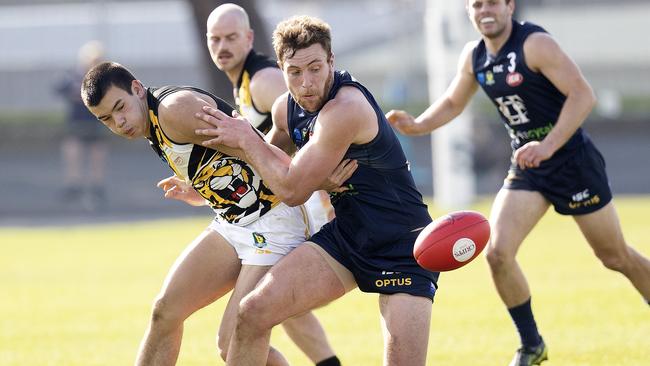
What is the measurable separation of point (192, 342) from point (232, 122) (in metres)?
3.89

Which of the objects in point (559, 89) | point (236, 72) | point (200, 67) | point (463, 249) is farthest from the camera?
point (200, 67)

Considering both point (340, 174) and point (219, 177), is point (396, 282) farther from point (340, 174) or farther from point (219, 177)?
point (219, 177)

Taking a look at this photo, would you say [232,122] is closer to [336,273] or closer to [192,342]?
[336,273]

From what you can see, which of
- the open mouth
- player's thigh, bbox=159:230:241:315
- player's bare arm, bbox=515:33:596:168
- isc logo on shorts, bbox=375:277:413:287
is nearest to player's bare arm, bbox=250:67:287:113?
player's thigh, bbox=159:230:241:315

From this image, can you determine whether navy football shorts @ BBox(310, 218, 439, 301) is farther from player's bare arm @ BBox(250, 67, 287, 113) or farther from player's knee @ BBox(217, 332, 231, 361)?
player's bare arm @ BBox(250, 67, 287, 113)

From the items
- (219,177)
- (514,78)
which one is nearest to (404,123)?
(514,78)

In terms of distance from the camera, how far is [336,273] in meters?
6.21

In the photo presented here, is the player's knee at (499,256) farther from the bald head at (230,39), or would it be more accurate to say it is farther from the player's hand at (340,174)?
the bald head at (230,39)

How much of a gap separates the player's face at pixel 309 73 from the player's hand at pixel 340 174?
36 cm

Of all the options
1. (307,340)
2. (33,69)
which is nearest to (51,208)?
(33,69)

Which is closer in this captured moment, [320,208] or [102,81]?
[102,81]

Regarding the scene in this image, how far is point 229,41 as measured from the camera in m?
7.71

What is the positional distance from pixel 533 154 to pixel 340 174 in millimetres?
1564

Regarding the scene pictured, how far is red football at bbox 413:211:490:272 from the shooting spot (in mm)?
5953
